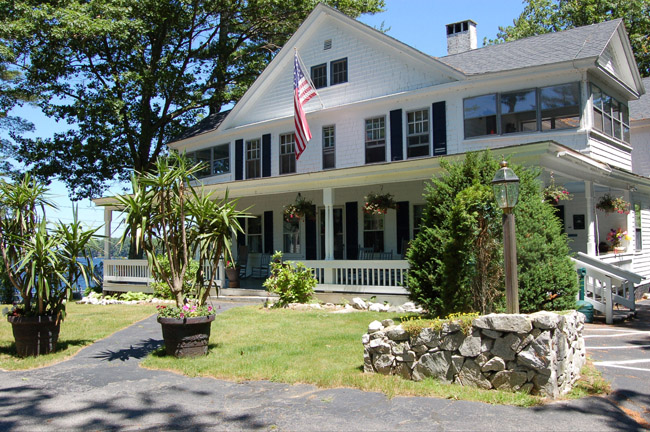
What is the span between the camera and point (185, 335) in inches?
301

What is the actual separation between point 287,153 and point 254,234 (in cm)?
343

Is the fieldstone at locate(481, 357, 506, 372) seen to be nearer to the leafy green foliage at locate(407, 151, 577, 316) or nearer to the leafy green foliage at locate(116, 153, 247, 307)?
the leafy green foliage at locate(407, 151, 577, 316)

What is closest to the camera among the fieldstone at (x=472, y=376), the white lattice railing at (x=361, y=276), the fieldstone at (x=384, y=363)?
the fieldstone at (x=472, y=376)

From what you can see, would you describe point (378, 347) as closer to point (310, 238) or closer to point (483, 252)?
point (483, 252)

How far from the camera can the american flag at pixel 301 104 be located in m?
15.4

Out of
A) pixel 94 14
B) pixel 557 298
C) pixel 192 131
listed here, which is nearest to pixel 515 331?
pixel 557 298

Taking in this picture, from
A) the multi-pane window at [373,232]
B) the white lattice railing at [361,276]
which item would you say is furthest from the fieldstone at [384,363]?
the multi-pane window at [373,232]

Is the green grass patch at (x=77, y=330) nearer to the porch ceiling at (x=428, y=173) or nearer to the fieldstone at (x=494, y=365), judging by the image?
the porch ceiling at (x=428, y=173)

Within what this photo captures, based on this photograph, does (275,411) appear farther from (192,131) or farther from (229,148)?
(192,131)

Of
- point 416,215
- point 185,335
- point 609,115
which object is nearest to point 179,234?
point 185,335

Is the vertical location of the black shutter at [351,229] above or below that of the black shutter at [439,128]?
below

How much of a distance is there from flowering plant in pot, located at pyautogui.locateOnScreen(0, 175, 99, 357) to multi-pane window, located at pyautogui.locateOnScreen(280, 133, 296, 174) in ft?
32.2

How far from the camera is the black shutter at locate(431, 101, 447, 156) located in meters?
14.7

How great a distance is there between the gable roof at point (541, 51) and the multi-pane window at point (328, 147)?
4385 mm
